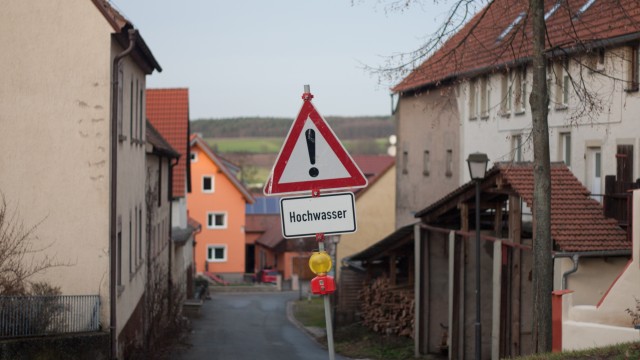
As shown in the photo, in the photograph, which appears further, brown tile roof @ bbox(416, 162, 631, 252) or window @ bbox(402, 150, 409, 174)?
window @ bbox(402, 150, 409, 174)

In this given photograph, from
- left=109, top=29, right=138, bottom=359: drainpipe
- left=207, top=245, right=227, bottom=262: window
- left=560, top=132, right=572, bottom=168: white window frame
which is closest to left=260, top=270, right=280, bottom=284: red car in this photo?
left=207, top=245, right=227, bottom=262: window

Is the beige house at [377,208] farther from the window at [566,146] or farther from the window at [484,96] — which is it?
the window at [566,146]

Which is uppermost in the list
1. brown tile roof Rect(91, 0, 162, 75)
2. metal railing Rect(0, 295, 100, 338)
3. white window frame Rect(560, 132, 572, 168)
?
brown tile roof Rect(91, 0, 162, 75)

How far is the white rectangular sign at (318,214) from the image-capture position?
783 centimetres

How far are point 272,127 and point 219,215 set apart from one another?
86.4 metres

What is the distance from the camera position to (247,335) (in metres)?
36.3

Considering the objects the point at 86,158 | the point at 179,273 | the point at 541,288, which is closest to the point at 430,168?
the point at 179,273

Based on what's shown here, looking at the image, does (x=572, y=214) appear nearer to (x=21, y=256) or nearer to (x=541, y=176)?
(x=541, y=176)

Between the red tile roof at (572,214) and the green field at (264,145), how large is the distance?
128322mm

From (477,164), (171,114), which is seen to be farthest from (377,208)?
(477,164)

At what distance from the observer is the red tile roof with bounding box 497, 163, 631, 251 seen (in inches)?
811

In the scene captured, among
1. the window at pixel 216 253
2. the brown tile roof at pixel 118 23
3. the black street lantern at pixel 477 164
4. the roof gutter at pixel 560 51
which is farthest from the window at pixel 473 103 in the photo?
the window at pixel 216 253

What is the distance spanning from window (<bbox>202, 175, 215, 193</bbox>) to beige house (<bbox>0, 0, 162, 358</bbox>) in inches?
2298

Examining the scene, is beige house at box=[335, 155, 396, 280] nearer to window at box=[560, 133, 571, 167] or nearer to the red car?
the red car
